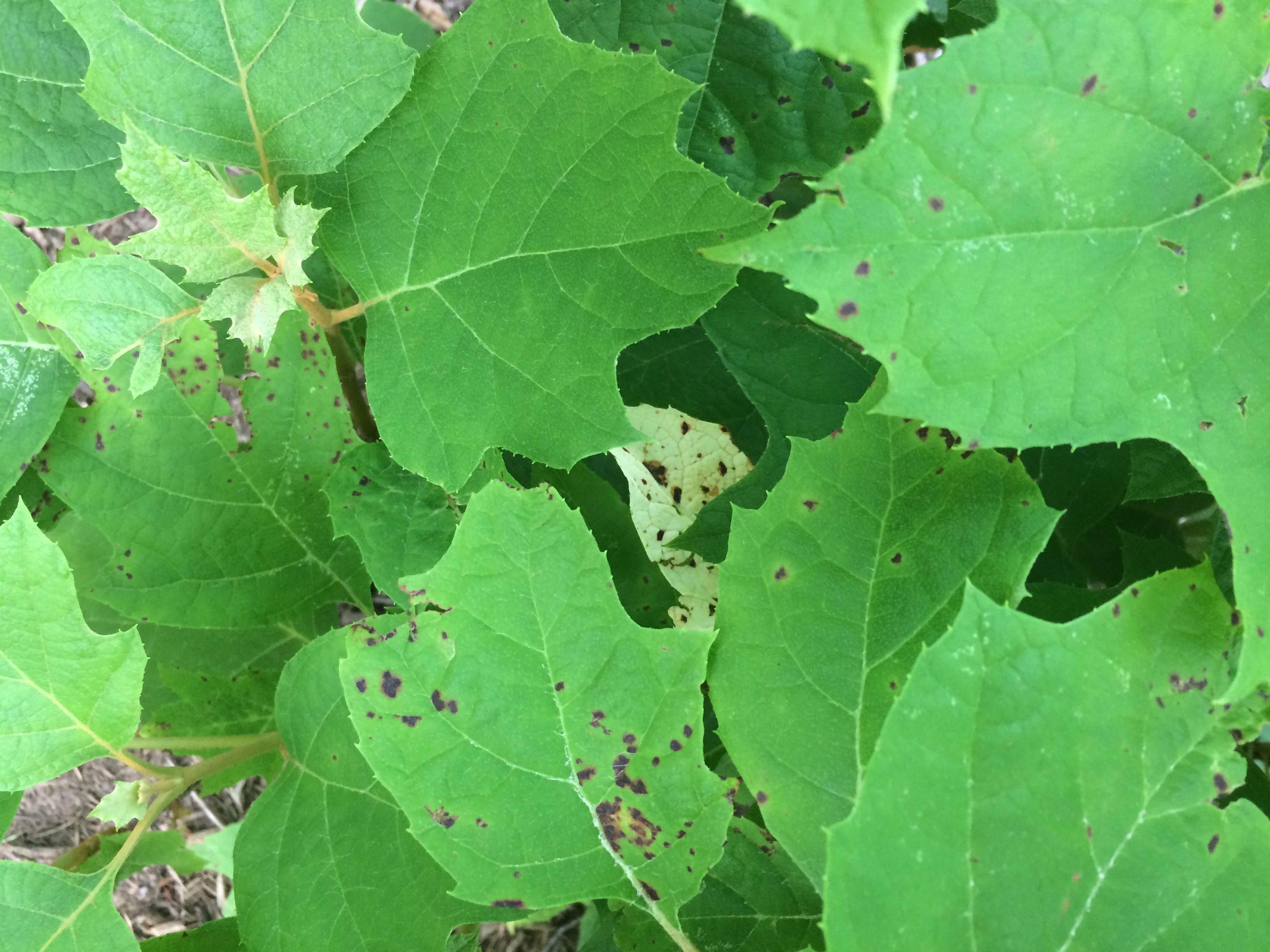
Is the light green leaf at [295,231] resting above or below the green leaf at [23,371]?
above

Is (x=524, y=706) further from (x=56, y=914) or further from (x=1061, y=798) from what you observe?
(x=56, y=914)

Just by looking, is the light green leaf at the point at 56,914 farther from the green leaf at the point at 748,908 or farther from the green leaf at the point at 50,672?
the green leaf at the point at 748,908

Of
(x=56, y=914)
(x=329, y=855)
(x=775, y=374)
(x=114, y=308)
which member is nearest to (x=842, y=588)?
(x=775, y=374)

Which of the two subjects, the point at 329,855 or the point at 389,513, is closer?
the point at 329,855

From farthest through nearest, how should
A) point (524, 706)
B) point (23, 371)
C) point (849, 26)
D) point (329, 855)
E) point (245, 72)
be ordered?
point (23, 371)
point (329, 855)
point (245, 72)
point (524, 706)
point (849, 26)

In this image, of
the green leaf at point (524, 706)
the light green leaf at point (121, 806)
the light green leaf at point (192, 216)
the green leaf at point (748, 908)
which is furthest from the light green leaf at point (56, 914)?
the light green leaf at point (192, 216)

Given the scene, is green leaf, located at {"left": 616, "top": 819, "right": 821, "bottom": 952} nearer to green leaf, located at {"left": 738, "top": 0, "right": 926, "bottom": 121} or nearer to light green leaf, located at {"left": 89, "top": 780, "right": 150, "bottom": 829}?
light green leaf, located at {"left": 89, "top": 780, "right": 150, "bottom": 829}

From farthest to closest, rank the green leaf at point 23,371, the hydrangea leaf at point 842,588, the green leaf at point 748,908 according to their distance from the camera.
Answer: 1. the green leaf at point 23,371
2. the green leaf at point 748,908
3. the hydrangea leaf at point 842,588
